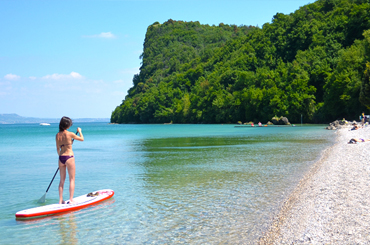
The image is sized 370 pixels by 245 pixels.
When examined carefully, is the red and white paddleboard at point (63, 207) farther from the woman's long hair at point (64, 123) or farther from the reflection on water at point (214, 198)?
the woman's long hair at point (64, 123)

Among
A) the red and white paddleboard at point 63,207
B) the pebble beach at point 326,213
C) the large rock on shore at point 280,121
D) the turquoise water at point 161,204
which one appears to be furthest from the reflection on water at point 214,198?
the large rock on shore at point 280,121

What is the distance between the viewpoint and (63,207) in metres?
10.5

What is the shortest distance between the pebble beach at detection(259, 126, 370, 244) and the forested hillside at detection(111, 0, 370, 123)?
2160 inches

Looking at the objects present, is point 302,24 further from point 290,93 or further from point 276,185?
point 276,185

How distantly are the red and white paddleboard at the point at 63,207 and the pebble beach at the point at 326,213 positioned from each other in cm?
597

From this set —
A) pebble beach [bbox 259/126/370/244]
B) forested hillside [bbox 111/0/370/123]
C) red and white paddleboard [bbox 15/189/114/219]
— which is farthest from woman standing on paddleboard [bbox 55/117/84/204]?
forested hillside [bbox 111/0/370/123]

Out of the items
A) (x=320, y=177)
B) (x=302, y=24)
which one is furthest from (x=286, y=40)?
(x=320, y=177)

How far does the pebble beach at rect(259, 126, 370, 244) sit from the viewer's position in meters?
7.12

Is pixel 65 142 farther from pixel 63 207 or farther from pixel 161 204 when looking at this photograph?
pixel 161 204

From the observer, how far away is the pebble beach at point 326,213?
712cm

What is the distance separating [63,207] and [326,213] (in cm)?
760

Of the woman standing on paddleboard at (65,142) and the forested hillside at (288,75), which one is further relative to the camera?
the forested hillside at (288,75)

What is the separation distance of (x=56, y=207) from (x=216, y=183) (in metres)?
7.00

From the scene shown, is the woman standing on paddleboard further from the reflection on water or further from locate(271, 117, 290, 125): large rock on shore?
locate(271, 117, 290, 125): large rock on shore
